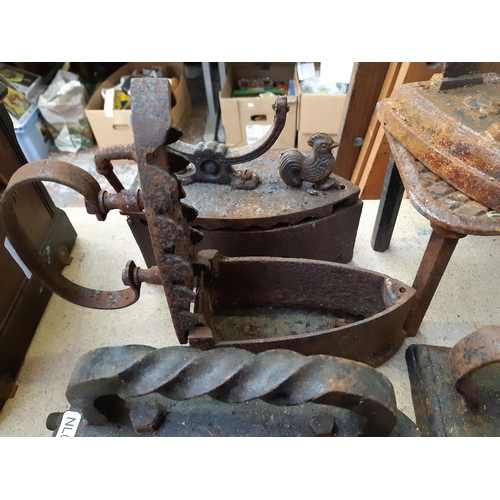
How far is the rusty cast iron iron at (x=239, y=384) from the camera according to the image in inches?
20.7

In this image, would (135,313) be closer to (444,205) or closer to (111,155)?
(111,155)

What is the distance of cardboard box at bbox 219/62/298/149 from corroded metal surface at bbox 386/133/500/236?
44.8 inches

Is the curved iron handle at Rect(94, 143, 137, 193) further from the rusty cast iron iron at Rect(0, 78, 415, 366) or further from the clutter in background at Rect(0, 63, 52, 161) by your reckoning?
the clutter in background at Rect(0, 63, 52, 161)

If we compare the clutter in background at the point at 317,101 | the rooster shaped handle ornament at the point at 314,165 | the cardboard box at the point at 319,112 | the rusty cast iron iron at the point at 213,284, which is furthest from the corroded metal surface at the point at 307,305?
the cardboard box at the point at 319,112

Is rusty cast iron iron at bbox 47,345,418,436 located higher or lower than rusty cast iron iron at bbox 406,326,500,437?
higher

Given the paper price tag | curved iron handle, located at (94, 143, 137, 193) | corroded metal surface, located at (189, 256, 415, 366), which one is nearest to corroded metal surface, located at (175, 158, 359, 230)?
corroded metal surface, located at (189, 256, 415, 366)

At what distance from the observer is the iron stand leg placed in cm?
98

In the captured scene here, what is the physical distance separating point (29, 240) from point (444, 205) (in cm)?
75

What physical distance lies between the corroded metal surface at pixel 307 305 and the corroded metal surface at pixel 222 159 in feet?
0.84

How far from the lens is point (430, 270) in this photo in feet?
2.60

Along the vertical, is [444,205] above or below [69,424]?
above

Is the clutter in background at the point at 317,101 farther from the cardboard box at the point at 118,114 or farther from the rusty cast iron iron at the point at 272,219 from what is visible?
the rusty cast iron iron at the point at 272,219

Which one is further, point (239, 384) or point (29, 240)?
point (29, 240)

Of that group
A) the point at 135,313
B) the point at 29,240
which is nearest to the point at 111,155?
the point at 29,240
